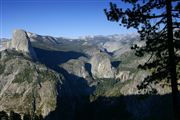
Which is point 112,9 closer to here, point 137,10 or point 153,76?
point 137,10

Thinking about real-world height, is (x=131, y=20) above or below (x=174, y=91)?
above

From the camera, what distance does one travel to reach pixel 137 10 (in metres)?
32.8

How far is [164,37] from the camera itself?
32.3 metres

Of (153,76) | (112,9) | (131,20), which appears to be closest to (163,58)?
(153,76)

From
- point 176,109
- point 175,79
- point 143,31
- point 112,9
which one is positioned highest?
point 112,9

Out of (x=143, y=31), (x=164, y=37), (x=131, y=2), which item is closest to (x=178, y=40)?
(x=164, y=37)

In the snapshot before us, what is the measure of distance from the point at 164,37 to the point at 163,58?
213 centimetres

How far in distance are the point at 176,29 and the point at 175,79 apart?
4814mm

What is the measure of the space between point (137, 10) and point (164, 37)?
3.58 metres

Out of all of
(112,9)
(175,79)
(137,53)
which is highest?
(112,9)

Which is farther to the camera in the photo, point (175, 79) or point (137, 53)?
point (137, 53)

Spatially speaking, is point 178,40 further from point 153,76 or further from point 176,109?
point 176,109

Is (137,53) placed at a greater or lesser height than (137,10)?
lesser

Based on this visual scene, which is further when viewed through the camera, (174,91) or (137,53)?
(137,53)
